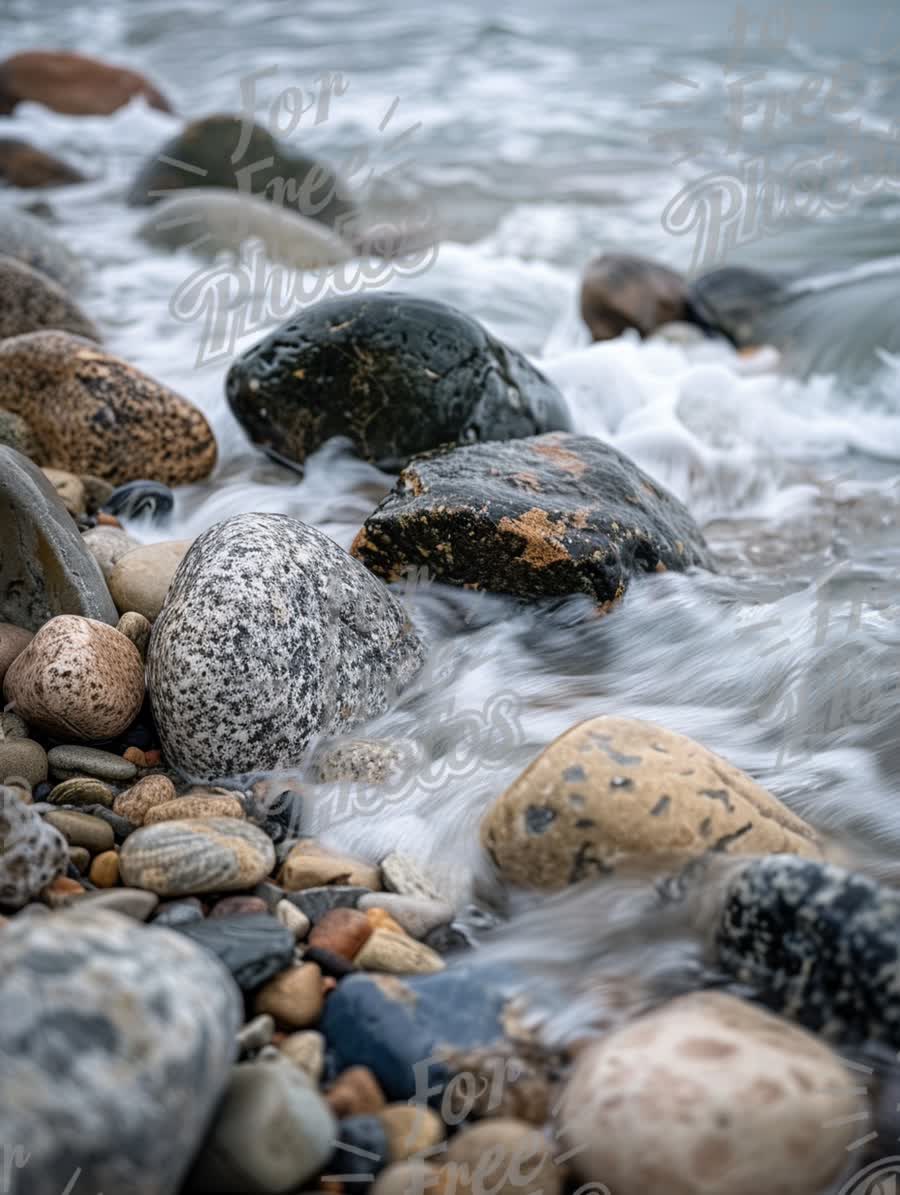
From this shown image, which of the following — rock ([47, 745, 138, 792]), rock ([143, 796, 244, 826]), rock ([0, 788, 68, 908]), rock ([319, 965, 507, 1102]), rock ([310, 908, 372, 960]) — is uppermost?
rock ([0, 788, 68, 908])

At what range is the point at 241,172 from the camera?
886cm

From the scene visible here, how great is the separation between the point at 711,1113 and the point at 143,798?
145 cm

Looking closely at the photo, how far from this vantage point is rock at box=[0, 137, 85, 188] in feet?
29.6

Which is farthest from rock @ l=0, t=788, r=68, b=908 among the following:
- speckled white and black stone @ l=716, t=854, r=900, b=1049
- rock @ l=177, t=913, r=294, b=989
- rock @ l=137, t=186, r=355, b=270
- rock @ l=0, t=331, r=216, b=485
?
rock @ l=137, t=186, r=355, b=270

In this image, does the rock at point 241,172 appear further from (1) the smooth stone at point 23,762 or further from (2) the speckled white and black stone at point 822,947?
(2) the speckled white and black stone at point 822,947

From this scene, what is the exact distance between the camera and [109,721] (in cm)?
267

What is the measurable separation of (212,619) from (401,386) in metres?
1.68

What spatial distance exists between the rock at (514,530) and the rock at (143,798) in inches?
40.4

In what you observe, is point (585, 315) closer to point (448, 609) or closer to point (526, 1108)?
point (448, 609)

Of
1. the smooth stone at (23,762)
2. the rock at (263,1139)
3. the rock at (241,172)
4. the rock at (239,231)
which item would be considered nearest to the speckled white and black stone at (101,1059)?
the rock at (263,1139)

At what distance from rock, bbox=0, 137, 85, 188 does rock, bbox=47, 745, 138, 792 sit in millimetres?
7830

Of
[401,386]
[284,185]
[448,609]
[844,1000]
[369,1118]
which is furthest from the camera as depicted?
[284,185]

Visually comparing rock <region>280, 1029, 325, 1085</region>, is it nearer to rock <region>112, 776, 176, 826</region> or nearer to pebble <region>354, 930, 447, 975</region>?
pebble <region>354, 930, 447, 975</region>

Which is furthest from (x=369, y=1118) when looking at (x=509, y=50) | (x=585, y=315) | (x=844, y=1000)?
(x=509, y=50)
